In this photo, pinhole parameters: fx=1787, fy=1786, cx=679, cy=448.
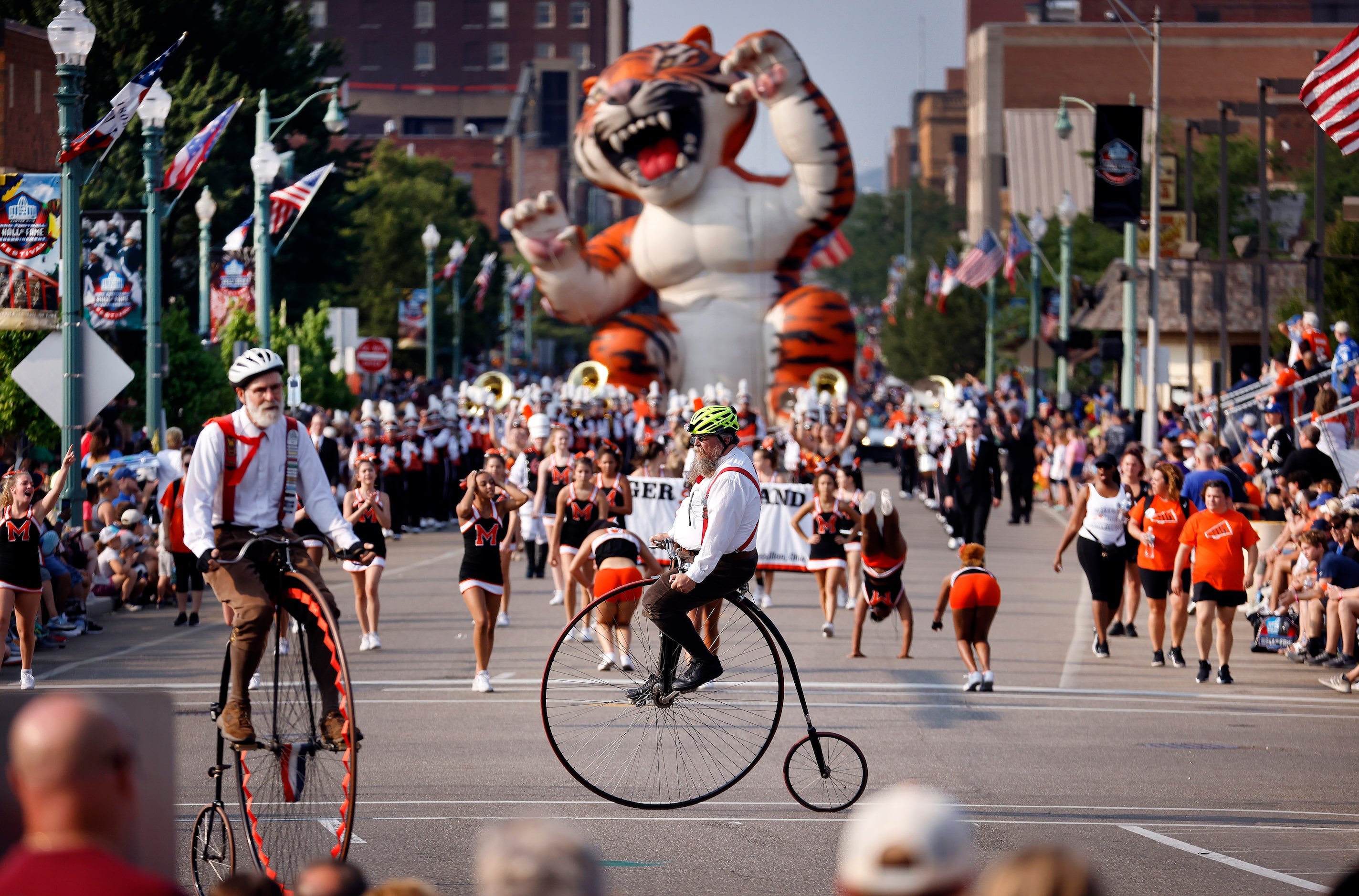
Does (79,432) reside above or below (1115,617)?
above

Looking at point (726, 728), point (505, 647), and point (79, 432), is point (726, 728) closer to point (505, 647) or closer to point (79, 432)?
point (505, 647)

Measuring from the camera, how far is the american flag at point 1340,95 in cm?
1683

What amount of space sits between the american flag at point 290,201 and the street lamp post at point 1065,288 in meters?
21.1

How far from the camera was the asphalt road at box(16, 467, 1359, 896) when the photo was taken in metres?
8.66

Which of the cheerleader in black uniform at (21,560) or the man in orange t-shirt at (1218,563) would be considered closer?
the cheerleader in black uniform at (21,560)

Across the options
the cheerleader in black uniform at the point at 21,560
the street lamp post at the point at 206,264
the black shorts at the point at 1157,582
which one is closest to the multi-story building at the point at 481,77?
the street lamp post at the point at 206,264

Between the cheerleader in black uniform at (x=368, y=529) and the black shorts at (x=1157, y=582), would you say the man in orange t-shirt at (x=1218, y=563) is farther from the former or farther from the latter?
the cheerleader in black uniform at (x=368, y=529)

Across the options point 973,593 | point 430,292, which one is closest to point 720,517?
point 973,593

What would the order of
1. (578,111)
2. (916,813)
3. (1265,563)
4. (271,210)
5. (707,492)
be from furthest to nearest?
(578,111)
(271,210)
(1265,563)
(707,492)
(916,813)

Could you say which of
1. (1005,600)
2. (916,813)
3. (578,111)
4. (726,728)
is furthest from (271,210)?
(578,111)

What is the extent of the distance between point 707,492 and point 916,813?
6.47 metres

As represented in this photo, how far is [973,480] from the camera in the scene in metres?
24.5

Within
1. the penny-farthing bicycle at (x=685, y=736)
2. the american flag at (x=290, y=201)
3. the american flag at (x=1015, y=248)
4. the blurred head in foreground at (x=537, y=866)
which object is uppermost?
the american flag at (x=1015, y=248)

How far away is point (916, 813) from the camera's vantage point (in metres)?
3.31
